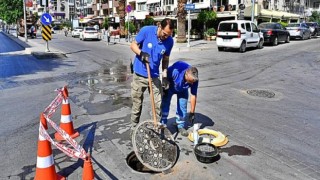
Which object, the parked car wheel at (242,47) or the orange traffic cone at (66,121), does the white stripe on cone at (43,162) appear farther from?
the parked car wheel at (242,47)

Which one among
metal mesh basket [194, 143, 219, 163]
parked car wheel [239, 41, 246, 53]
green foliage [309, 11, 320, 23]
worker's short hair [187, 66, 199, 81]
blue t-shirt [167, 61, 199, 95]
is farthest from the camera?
green foliage [309, 11, 320, 23]

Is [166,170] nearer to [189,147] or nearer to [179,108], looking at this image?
[189,147]

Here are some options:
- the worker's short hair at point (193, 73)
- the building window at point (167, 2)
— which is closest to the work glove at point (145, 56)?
the worker's short hair at point (193, 73)

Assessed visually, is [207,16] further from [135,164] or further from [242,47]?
[135,164]

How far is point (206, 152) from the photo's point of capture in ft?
14.1

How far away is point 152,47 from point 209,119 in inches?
93.0

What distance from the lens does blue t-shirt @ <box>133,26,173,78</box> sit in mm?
4504

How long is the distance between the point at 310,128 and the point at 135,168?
351cm

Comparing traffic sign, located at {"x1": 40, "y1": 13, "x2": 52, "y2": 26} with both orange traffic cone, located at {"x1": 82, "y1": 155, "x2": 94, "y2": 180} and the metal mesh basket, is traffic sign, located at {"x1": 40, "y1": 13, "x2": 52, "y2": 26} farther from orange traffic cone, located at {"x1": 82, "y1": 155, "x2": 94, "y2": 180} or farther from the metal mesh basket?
orange traffic cone, located at {"x1": 82, "y1": 155, "x2": 94, "y2": 180}

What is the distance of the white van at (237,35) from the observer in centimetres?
1881

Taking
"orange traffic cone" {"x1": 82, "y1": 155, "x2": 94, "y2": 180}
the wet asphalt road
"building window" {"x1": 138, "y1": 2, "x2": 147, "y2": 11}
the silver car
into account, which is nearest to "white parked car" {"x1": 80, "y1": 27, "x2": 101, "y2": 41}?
the silver car

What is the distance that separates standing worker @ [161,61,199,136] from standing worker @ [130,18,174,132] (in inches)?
9.0

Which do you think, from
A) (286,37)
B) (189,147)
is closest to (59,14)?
(286,37)

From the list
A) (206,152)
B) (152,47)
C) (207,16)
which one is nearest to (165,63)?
(152,47)
